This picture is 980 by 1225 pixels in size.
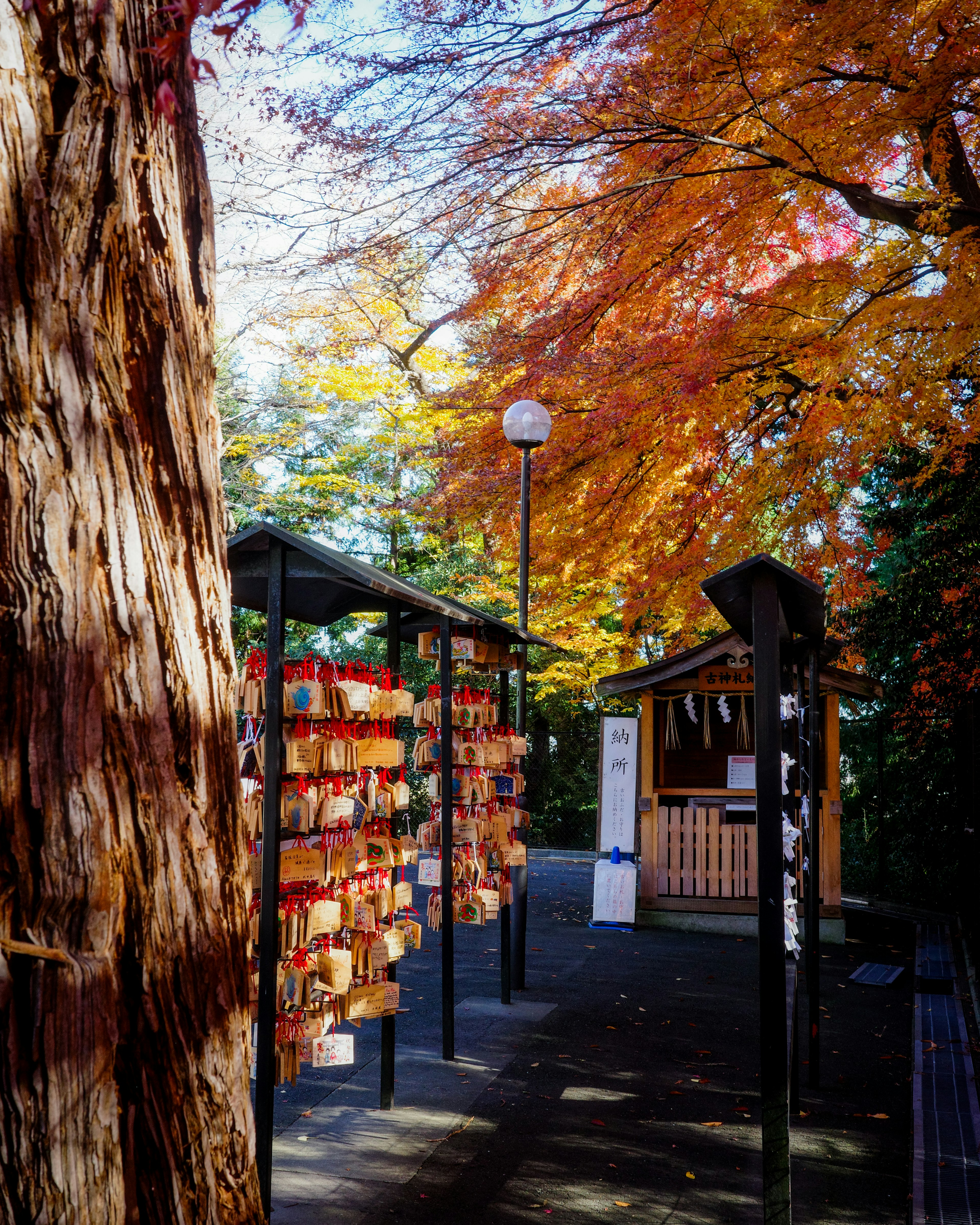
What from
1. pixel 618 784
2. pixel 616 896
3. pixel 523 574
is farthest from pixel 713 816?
pixel 523 574

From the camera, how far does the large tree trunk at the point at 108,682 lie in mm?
1793

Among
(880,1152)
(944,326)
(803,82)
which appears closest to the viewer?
(880,1152)

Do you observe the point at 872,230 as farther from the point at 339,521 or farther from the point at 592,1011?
the point at 339,521

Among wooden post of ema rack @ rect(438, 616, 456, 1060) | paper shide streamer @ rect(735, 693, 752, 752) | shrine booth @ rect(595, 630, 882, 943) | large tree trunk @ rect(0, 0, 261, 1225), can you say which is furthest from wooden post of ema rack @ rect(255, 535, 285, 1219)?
paper shide streamer @ rect(735, 693, 752, 752)

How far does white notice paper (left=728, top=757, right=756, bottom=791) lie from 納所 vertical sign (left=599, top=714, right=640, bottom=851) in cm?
113

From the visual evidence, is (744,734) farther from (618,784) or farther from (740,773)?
(618,784)

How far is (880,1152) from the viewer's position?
15.6 ft

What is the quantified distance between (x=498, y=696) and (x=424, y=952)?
10.1 feet

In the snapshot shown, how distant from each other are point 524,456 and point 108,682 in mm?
6983

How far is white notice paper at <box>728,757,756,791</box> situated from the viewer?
38.0ft

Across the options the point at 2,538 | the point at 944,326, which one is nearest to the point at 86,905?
the point at 2,538

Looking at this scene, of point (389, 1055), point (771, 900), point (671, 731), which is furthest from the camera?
point (671, 731)

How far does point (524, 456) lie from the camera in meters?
8.66

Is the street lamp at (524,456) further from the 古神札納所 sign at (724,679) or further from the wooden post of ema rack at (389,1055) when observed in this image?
the 古神札納所 sign at (724,679)
